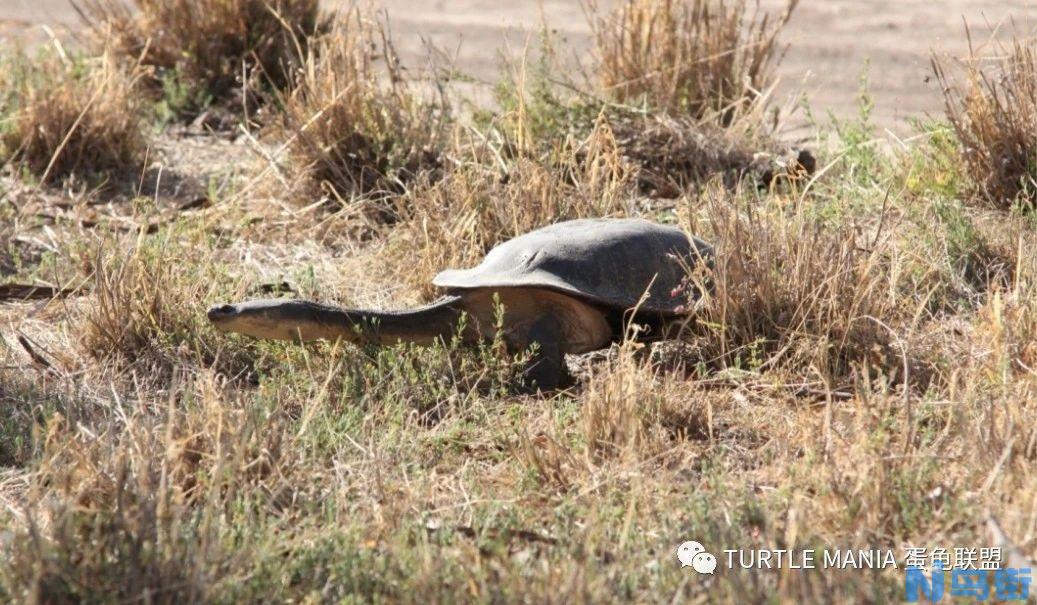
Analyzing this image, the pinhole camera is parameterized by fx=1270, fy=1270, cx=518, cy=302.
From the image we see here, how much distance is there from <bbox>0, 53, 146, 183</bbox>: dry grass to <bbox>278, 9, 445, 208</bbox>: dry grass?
0.97m

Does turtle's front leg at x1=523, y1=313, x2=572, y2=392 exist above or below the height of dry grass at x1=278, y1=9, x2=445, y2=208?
below

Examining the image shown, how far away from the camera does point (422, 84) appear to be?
6418mm

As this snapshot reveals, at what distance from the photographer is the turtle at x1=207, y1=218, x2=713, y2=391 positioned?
165 inches

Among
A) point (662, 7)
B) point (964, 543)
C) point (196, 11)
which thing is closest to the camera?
point (964, 543)

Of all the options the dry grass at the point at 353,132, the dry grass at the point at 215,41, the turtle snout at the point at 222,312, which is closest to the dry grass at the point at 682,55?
the dry grass at the point at 353,132

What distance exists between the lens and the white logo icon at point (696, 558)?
2967 mm

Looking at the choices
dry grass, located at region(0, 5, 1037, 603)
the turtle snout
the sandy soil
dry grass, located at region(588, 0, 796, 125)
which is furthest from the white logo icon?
the sandy soil

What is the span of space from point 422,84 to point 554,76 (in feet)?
2.49

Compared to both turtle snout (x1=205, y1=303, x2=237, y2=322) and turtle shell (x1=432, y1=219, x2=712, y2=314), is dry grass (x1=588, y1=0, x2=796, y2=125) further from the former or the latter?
turtle snout (x1=205, y1=303, x2=237, y2=322)

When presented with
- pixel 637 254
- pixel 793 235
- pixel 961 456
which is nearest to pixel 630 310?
pixel 637 254

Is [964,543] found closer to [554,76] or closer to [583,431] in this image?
[583,431]

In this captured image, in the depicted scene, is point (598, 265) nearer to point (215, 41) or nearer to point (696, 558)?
point (696, 558)

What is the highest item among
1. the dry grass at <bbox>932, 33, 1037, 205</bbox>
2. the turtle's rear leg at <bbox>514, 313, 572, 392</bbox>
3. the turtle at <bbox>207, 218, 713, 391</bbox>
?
the dry grass at <bbox>932, 33, 1037, 205</bbox>

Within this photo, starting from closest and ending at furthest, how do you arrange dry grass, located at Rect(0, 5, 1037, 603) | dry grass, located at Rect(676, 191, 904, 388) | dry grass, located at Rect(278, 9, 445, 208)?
dry grass, located at Rect(0, 5, 1037, 603) < dry grass, located at Rect(676, 191, 904, 388) < dry grass, located at Rect(278, 9, 445, 208)
